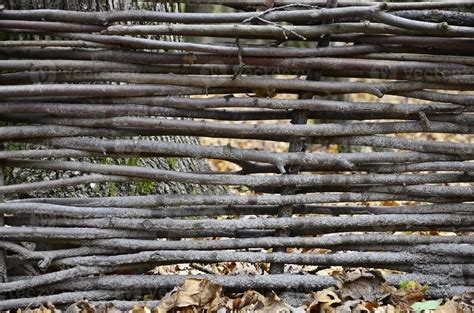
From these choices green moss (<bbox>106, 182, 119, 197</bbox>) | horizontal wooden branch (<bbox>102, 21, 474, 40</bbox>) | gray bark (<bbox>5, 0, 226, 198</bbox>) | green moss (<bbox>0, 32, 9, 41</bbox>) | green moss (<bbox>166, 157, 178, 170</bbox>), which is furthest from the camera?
green moss (<bbox>166, 157, 178, 170</bbox>)

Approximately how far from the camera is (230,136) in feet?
9.18

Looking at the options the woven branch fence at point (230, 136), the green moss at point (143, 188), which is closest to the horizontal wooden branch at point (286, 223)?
the woven branch fence at point (230, 136)

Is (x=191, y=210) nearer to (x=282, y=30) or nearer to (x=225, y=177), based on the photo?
(x=225, y=177)

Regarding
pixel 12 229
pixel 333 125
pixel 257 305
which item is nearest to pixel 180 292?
pixel 257 305

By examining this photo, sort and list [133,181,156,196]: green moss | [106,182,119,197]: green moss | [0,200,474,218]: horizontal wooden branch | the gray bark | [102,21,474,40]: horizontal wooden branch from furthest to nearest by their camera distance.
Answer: [133,181,156,196]: green moss → [106,182,119,197]: green moss → the gray bark → [0,200,474,218]: horizontal wooden branch → [102,21,474,40]: horizontal wooden branch

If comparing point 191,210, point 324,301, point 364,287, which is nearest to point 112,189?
point 191,210

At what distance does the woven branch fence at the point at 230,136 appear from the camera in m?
2.68

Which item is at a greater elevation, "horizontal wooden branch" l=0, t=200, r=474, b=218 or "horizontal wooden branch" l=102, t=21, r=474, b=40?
"horizontal wooden branch" l=102, t=21, r=474, b=40

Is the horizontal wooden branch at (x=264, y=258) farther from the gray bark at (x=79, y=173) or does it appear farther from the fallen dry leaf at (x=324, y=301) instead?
the gray bark at (x=79, y=173)

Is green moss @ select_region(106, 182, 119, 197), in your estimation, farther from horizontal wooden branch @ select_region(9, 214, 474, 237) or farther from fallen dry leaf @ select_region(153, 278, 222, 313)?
fallen dry leaf @ select_region(153, 278, 222, 313)

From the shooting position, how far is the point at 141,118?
2730mm

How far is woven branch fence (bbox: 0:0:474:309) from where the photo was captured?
2.68 meters

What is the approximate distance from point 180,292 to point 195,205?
0.40 metres

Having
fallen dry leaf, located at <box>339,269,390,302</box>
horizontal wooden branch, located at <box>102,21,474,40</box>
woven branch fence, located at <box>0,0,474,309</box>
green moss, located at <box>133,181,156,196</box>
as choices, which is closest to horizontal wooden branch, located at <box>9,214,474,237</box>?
woven branch fence, located at <box>0,0,474,309</box>
